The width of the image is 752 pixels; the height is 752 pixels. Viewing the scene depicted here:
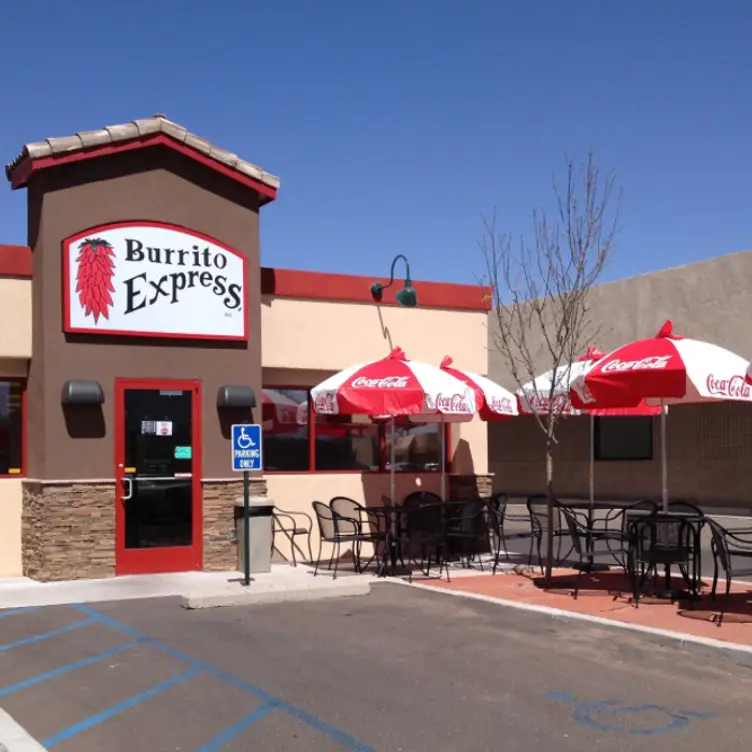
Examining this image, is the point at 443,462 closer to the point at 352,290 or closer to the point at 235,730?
the point at 352,290

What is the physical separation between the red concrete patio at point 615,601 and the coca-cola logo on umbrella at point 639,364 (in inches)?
98.1

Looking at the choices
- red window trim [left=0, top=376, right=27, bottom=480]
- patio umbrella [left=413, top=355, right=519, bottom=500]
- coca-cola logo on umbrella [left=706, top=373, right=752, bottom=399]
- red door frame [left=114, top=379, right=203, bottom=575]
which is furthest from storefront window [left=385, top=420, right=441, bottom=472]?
coca-cola logo on umbrella [left=706, top=373, right=752, bottom=399]

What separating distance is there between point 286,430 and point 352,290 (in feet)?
7.59

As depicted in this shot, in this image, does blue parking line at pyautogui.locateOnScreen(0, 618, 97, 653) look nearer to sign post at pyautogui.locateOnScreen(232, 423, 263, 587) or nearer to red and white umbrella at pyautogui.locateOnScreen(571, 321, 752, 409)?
sign post at pyautogui.locateOnScreen(232, 423, 263, 587)

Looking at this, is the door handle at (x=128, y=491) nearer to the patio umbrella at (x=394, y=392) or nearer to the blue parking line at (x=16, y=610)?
the blue parking line at (x=16, y=610)

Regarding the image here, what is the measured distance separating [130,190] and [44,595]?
525 centimetres

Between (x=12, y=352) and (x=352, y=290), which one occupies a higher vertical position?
(x=352, y=290)

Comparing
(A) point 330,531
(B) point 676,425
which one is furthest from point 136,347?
(B) point 676,425

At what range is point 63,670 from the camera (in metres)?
8.09

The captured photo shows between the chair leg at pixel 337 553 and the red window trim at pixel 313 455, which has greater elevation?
the red window trim at pixel 313 455

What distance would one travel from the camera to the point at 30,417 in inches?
517

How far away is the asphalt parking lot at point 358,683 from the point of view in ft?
20.4

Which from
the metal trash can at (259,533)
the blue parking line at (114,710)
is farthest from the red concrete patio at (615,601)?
the blue parking line at (114,710)

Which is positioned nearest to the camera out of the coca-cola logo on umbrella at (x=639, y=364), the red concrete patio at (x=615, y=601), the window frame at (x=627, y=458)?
the red concrete patio at (x=615, y=601)
